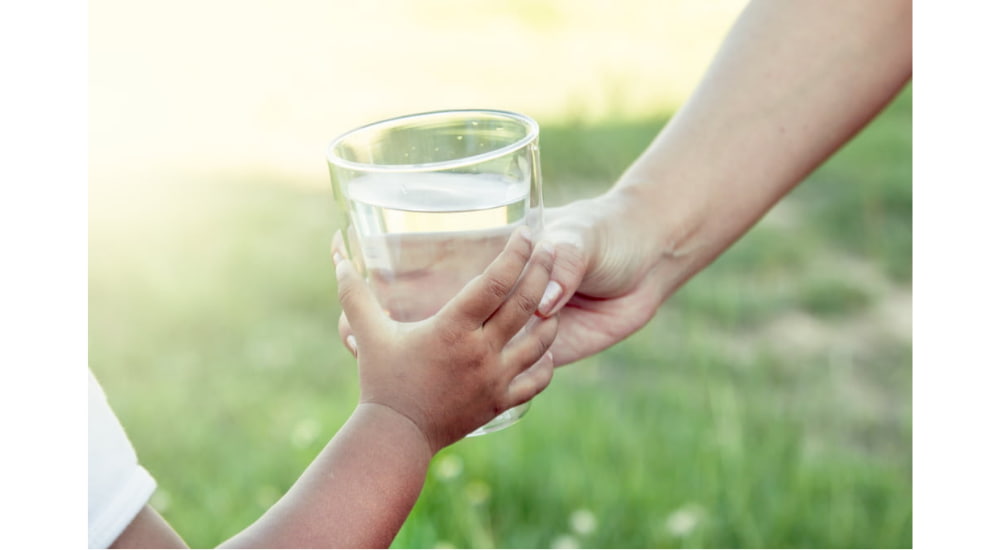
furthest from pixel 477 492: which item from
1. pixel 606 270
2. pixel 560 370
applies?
pixel 606 270

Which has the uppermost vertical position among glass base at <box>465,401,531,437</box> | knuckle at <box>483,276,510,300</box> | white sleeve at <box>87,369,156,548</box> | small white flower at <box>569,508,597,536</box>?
knuckle at <box>483,276,510,300</box>

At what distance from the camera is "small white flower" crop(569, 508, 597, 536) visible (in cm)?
165

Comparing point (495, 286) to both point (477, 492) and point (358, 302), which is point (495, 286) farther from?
point (477, 492)

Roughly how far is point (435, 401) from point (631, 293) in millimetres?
407

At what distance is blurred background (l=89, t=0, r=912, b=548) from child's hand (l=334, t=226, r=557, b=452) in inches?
24.1

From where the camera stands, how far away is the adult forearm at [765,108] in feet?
4.20

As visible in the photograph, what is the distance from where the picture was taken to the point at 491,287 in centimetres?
91

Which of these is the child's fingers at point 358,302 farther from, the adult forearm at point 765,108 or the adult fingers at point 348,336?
the adult forearm at point 765,108

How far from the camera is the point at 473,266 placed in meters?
0.94

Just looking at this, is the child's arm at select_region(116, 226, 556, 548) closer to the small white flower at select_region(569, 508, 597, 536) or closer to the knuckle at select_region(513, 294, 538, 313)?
the knuckle at select_region(513, 294, 538, 313)

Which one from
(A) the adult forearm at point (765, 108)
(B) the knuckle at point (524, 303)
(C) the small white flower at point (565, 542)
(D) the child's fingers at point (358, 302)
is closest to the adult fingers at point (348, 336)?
(D) the child's fingers at point (358, 302)

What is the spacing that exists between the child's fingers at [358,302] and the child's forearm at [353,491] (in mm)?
78

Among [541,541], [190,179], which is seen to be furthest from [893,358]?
[190,179]

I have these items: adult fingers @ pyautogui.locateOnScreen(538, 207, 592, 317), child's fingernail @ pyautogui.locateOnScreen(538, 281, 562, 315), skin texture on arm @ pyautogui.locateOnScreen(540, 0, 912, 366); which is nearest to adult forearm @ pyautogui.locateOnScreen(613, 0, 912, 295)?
skin texture on arm @ pyautogui.locateOnScreen(540, 0, 912, 366)
